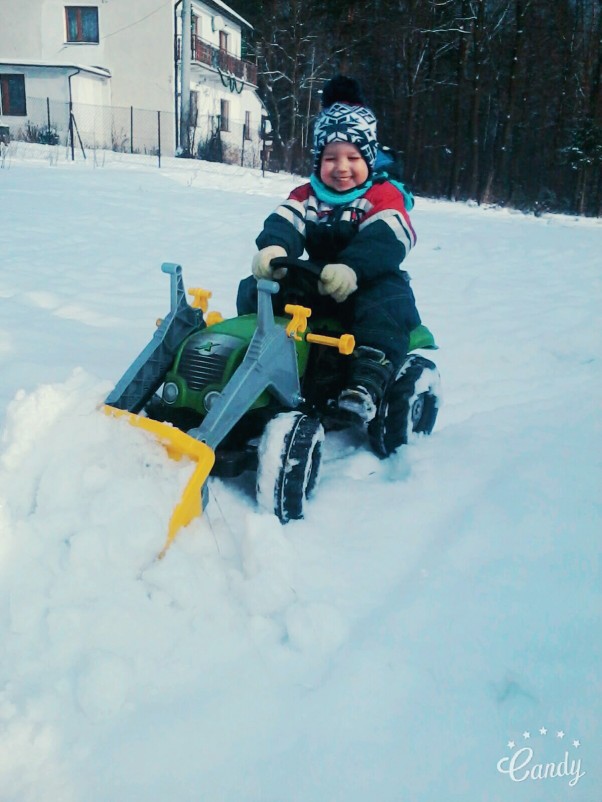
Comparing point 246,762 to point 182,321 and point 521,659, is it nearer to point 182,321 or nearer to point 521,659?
point 521,659

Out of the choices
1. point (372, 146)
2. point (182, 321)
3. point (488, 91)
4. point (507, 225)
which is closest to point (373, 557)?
point (182, 321)

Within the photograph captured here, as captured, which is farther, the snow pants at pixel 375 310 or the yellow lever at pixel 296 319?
the snow pants at pixel 375 310

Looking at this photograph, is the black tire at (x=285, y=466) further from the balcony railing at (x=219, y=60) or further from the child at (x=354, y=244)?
the balcony railing at (x=219, y=60)

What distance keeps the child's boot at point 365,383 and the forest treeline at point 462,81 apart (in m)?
20.5

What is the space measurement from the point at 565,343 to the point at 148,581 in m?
3.54

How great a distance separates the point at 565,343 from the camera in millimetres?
4355

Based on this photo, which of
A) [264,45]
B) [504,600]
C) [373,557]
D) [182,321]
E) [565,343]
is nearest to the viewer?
[504,600]

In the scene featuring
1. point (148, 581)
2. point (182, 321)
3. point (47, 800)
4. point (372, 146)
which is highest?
point (372, 146)

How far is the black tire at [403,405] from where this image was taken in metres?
2.59

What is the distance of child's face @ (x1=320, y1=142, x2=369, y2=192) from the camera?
2770mm

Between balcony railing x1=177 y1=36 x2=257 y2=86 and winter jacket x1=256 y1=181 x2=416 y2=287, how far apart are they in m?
24.4

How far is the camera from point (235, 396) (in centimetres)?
199

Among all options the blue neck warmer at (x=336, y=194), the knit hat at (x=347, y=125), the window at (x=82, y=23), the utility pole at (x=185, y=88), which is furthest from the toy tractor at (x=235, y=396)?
the window at (x=82, y=23)

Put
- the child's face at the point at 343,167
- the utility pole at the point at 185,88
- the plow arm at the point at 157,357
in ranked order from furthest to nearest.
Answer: the utility pole at the point at 185,88, the child's face at the point at 343,167, the plow arm at the point at 157,357
